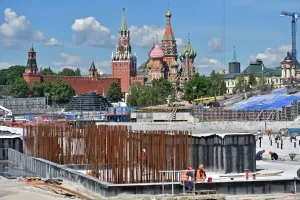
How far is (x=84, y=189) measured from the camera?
32062 millimetres

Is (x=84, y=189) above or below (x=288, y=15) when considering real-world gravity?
below

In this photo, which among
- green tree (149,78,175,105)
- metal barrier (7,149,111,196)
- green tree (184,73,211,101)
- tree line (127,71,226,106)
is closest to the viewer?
metal barrier (7,149,111,196)

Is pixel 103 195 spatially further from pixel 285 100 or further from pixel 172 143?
pixel 285 100

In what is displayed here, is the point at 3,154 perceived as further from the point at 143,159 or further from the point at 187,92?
the point at 187,92

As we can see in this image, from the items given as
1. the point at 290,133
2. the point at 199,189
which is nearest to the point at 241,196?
the point at 199,189

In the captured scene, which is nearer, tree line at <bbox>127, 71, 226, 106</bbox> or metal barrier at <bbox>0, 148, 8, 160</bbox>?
metal barrier at <bbox>0, 148, 8, 160</bbox>

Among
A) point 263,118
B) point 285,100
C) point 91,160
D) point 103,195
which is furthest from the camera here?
point 285,100

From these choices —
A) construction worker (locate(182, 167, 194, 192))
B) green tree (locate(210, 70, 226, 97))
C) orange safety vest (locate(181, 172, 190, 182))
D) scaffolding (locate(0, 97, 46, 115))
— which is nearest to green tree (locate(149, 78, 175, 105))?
green tree (locate(210, 70, 226, 97))

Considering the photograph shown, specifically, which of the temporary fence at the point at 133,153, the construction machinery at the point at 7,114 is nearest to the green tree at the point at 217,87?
the construction machinery at the point at 7,114

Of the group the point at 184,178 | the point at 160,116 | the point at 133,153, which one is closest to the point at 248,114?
the point at 160,116

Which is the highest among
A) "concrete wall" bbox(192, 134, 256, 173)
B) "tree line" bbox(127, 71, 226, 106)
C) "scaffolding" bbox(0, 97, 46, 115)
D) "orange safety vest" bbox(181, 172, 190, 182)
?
"tree line" bbox(127, 71, 226, 106)

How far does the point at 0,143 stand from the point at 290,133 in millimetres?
36459

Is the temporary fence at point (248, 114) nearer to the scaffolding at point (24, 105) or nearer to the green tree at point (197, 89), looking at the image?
the scaffolding at point (24, 105)

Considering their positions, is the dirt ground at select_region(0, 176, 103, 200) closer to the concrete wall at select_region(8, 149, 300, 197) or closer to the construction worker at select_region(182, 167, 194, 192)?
the concrete wall at select_region(8, 149, 300, 197)
